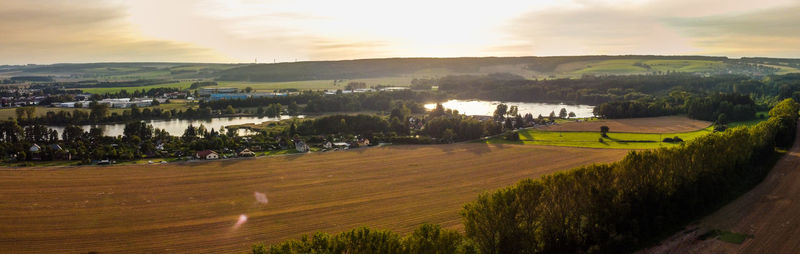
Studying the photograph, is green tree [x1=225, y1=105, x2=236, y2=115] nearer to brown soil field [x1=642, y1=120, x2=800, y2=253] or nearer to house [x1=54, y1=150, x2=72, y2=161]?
house [x1=54, y1=150, x2=72, y2=161]

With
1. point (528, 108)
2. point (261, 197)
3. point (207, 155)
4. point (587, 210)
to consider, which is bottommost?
point (261, 197)

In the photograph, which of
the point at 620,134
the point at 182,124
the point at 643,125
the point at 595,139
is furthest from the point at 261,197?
the point at 182,124

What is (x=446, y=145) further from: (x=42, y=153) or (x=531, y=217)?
(x=42, y=153)

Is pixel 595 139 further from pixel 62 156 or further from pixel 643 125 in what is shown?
pixel 62 156

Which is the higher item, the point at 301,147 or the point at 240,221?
the point at 301,147

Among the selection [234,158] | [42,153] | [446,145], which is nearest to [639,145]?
[446,145]

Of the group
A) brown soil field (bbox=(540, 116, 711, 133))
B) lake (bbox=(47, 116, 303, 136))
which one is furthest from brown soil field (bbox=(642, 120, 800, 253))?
lake (bbox=(47, 116, 303, 136))

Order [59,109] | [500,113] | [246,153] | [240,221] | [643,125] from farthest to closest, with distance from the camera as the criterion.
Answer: [59,109] < [500,113] < [643,125] < [246,153] < [240,221]

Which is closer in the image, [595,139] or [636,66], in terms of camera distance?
[595,139]
